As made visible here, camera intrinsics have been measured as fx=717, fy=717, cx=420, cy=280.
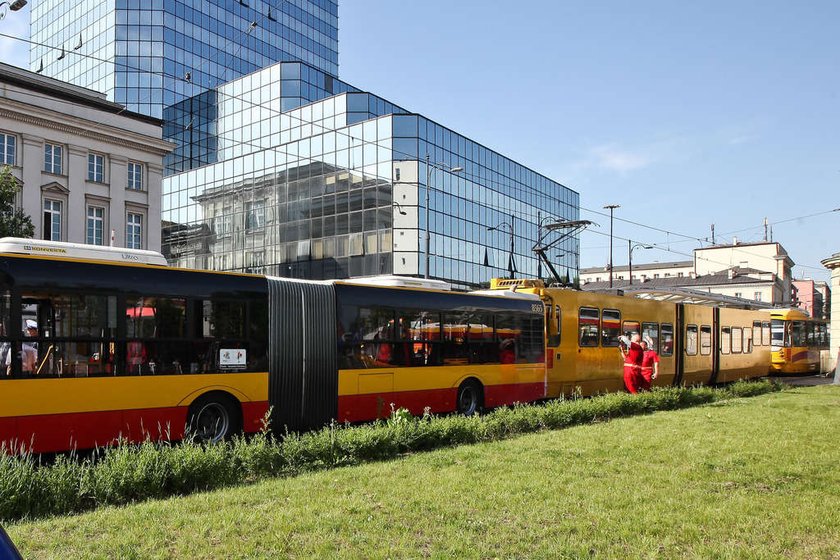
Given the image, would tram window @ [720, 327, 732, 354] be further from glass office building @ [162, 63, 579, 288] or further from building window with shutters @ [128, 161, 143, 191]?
building window with shutters @ [128, 161, 143, 191]

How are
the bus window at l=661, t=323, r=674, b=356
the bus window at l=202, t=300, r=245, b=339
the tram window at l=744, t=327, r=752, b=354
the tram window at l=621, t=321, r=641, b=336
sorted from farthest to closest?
the tram window at l=744, t=327, r=752, b=354 → the bus window at l=661, t=323, r=674, b=356 → the tram window at l=621, t=321, r=641, b=336 → the bus window at l=202, t=300, r=245, b=339

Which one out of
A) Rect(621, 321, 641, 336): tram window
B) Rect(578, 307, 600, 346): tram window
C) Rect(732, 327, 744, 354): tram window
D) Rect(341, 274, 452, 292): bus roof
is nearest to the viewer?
Rect(341, 274, 452, 292): bus roof

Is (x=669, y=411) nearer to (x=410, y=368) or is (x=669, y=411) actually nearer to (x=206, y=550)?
(x=410, y=368)

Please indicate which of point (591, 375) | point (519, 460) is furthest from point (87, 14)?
point (519, 460)

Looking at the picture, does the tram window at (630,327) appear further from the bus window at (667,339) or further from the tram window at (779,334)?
the tram window at (779,334)

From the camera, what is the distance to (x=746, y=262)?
11681 centimetres

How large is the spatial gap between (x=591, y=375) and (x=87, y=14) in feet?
218

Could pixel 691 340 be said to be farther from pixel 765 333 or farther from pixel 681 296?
pixel 765 333

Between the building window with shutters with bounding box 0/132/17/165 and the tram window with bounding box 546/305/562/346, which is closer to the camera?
the tram window with bounding box 546/305/562/346

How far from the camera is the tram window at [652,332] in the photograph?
76.5 ft

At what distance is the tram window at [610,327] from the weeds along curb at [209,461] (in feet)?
27.7

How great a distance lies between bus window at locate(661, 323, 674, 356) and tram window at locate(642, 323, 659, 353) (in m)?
0.49

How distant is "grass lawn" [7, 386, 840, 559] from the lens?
5.54 m

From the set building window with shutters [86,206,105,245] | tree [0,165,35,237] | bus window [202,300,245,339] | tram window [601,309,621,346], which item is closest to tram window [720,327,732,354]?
tram window [601,309,621,346]
